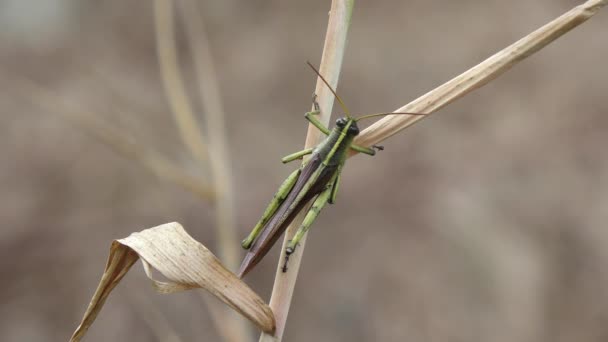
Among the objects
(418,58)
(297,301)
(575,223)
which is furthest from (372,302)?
(418,58)

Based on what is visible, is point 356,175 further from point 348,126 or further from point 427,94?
point 427,94

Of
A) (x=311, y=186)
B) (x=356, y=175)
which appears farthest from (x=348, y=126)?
(x=356, y=175)

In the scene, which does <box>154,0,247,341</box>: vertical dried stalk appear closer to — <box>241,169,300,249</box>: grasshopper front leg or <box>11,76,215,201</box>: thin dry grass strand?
<box>11,76,215,201</box>: thin dry grass strand

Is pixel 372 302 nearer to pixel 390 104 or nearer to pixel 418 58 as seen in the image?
pixel 390 104

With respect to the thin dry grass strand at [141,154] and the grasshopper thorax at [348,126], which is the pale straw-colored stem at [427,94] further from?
the thin dry grass strand at [141,154]

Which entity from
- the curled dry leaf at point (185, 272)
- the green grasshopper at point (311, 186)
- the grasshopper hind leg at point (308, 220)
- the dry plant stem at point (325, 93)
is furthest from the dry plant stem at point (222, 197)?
the curled dry leaf at point (185, 272)

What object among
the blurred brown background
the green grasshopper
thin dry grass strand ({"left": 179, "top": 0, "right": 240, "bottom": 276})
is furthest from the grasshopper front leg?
the blurred brown background
